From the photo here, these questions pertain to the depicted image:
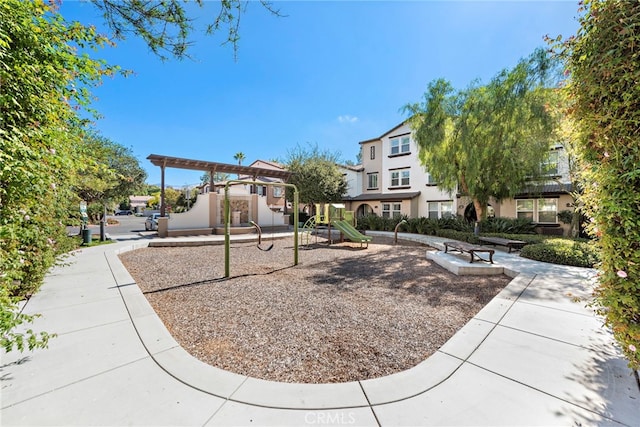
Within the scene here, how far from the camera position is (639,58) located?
228 centimetres

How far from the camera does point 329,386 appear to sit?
2.49 meters

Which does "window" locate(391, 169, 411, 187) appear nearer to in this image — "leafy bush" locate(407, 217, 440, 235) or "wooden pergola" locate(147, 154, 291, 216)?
"leafy bush" locate(407, 217, 440, 235)

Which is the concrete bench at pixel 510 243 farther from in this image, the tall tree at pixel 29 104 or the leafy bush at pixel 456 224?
the tall tree at pixel 29 104

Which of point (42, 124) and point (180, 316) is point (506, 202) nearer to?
point (180, 316)

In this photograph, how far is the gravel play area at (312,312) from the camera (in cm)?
308

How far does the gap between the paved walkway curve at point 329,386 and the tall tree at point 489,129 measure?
10876 millimetres

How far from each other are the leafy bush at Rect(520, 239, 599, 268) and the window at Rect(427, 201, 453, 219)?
1119 centimetres

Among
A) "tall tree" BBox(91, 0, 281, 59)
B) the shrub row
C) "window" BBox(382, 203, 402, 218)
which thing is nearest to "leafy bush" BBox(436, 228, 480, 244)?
the shrub row

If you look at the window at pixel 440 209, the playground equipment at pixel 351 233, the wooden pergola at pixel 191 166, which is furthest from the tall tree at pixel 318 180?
the playground equipment at pixel 351 233

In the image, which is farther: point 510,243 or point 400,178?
point 400,178

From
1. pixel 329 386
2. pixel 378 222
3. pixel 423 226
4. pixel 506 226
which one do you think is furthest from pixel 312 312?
pixel 378 222

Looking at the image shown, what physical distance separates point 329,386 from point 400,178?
22665 millimetres

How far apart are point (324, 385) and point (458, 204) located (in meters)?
20.8

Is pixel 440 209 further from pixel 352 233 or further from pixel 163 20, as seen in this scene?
pixel 163 20
